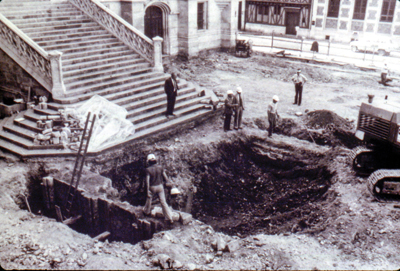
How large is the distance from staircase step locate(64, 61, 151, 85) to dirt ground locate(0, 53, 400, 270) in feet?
12.0

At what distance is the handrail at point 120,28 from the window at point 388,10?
805 inches

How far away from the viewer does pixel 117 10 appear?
18.1 metres

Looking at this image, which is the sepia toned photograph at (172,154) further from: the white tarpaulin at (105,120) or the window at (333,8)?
the window at (333,8)

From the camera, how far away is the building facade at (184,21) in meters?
18.3

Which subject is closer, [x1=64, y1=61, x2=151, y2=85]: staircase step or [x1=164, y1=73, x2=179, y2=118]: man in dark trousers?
[x1=164, y1=73, x2=179, y2=118]: man in dark trousers

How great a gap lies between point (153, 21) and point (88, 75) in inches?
309

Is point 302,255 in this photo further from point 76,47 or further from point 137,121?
point 76,47

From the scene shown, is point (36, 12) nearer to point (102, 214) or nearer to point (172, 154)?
point (172, 154)

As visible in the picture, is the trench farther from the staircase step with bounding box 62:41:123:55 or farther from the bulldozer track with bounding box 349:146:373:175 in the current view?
the staircase step with bounding box 62:41:123:55

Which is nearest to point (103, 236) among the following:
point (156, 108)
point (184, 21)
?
point (156, 108)

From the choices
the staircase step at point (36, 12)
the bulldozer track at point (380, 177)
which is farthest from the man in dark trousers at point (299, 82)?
the staircase step at point (36, 12)

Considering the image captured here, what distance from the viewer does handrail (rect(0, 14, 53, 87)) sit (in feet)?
41.4

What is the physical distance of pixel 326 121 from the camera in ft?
44.6

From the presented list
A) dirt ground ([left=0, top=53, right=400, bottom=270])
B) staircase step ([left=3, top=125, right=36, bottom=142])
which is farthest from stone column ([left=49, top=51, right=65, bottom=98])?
dirt ground ([left=0, top=53, right=400, bottom=270])
